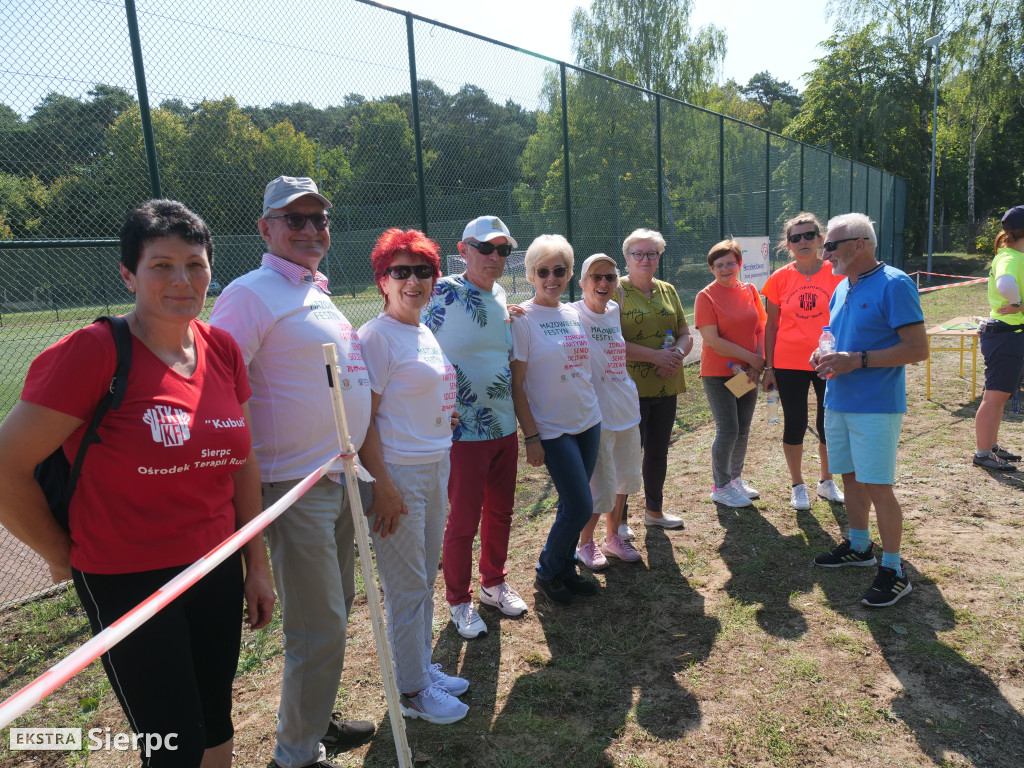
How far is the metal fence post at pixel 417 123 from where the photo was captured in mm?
4949

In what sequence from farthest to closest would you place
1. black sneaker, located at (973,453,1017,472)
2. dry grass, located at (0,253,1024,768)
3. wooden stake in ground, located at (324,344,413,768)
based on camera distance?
black sneaker, located at (973,453,1017,472)
dry grass, located at (0,253,1024,768)
wooden stake in ground, located at (324,344,413,768)

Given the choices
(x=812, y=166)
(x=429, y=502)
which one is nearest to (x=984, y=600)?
(x=429, y=502)

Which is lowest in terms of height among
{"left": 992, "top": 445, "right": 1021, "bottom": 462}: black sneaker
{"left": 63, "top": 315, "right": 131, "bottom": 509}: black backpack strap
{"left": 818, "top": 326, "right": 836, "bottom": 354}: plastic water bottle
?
{"left": 992, "top": 445, "right": 1021, "bottom": 462}: black sneaker

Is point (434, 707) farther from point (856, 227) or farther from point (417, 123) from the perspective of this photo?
point (417, 123)

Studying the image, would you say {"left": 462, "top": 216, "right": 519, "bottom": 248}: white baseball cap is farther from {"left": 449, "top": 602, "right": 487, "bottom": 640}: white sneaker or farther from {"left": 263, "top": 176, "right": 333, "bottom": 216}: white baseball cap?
{"left": 449, "top": 602, "right": 487, "bottom": 640}: white sneaker

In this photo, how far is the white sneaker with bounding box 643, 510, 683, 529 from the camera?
15.1 feet

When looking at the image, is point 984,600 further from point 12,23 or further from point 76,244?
point 12,23

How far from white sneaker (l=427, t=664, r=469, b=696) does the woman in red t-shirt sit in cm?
111

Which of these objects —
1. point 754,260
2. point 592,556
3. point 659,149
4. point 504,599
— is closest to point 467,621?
point 504,599

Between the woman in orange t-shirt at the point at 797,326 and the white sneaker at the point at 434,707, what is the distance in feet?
10.2

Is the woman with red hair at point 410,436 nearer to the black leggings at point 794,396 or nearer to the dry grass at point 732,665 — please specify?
the dry grass at point 732,665

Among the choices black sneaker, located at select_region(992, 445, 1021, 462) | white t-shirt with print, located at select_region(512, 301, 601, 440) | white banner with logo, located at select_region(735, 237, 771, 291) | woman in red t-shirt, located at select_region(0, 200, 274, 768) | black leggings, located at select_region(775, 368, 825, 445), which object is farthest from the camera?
white banner with logo, located at select_region(735, 237, 771, 291)

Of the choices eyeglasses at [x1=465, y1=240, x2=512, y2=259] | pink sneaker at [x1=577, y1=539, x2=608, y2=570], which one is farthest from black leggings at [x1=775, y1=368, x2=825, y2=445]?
eyeglasses at [x1=465, y1=240, x2=512, y2=259]

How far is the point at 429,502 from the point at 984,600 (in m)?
2.97
